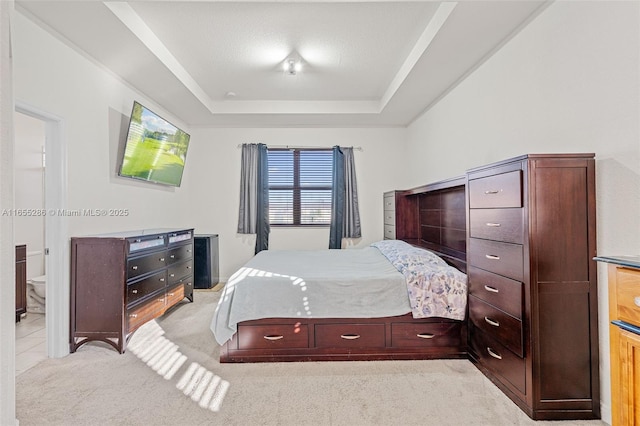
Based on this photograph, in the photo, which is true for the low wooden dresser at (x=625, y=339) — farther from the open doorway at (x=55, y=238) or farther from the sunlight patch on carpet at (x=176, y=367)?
the open doorway at (x=55, y=238)

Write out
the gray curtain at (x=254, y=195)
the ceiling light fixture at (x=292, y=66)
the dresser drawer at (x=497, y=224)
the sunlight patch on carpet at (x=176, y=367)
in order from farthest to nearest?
the gray curtain at (x=254, y=195)
the ceiling light fixture at (x=292, y=66)
the sunlight patch on carpet at (x=176, y=367)
the dresser drawer at (x=497, y=224)

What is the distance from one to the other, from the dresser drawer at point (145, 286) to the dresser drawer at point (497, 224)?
294 centimetres

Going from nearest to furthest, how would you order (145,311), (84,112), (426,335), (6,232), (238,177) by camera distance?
(6,232) < (426,335) < (84,112) < (145,311) < (238,177)

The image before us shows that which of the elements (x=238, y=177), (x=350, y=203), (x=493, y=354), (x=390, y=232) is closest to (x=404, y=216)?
(x=390, y=232)

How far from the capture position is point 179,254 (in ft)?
12.0

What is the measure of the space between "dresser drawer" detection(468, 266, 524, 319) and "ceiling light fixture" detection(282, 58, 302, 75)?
265cm

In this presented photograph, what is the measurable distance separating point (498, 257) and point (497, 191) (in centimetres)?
44

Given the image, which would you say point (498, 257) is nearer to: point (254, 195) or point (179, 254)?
point (179, 254)

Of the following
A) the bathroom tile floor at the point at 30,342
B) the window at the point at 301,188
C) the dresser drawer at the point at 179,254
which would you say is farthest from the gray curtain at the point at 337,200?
the bathroom tile floor at the point at 30,342

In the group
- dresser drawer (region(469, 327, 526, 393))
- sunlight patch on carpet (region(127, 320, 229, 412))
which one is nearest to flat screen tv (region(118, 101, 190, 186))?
sunlight patch on carpet (region(127, 320, 229, 412))

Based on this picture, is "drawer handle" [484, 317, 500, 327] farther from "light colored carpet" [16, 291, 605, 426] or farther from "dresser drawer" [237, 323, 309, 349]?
"dresser drawer" [237, 323, 309, 349]

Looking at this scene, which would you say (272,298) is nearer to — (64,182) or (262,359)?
(262,359)

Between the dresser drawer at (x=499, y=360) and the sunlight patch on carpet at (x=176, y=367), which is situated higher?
the dresser drawer at (x=499, y=360)

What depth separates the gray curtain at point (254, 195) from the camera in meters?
4.93
